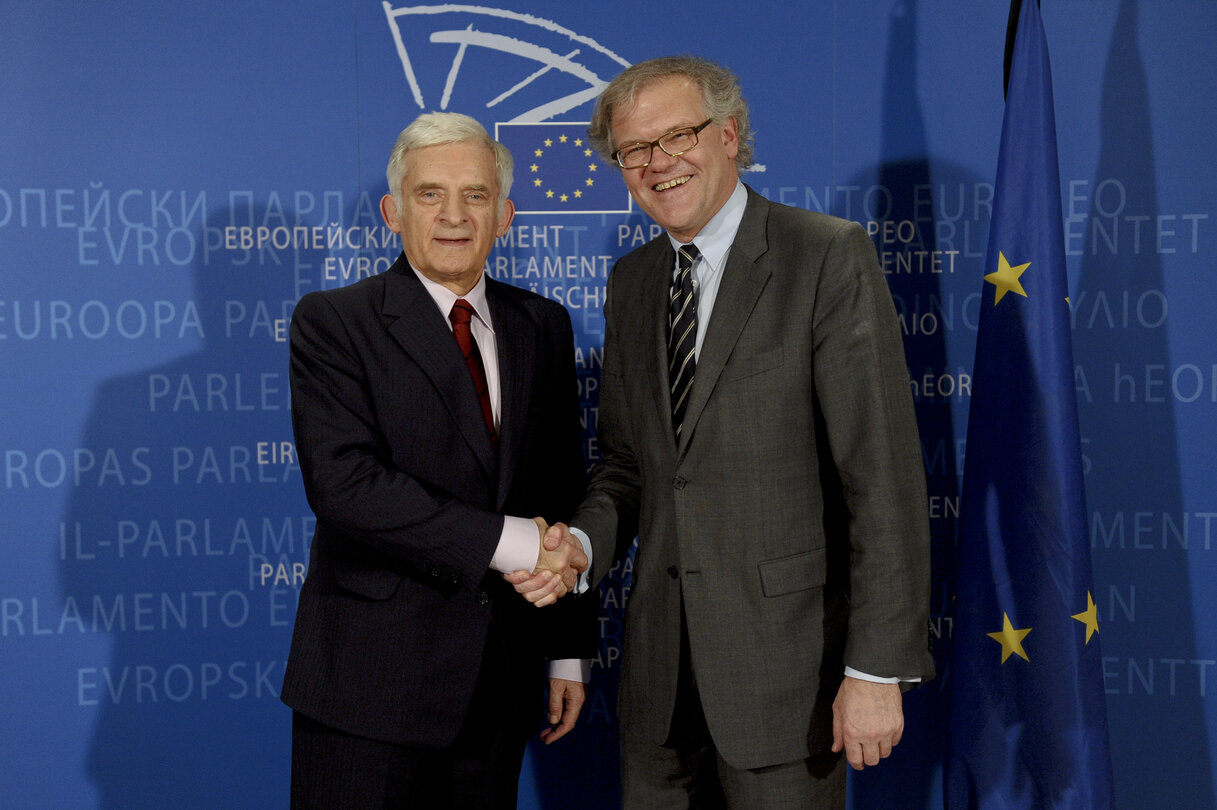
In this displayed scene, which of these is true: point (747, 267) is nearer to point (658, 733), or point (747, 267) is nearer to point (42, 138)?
point (658, 733)

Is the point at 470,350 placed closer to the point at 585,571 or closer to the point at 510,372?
the point at 510,372

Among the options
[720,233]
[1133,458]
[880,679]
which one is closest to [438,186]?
[720,233]

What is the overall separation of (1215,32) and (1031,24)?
840 mm

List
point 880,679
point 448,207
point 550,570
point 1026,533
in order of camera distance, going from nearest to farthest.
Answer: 1. point 880,679
2. point 550,570
3. point 448,207
4. point 1026,533

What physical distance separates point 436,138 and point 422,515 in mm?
861

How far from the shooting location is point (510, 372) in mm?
1943

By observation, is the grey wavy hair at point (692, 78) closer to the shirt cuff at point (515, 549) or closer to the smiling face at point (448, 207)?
the smiling face at point (448, 207)

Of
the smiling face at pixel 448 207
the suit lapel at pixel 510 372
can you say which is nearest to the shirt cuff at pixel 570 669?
the suit lapel at pixel 510 372

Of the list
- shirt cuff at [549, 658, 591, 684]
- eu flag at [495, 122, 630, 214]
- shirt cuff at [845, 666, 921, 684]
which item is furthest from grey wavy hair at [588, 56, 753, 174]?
shirt cuff at [549, 658, 591, 684]

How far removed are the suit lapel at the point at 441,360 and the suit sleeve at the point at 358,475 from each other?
9 centimetres

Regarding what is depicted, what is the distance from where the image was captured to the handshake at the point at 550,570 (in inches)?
70.8

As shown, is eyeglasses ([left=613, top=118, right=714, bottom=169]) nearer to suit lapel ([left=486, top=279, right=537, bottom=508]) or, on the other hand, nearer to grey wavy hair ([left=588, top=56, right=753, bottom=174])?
grey wavy hair ([left=588, top=56, right=753, bottom=174])

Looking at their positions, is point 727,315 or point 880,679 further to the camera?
point 727,315

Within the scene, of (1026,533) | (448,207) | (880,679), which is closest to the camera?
(880,679)
